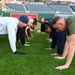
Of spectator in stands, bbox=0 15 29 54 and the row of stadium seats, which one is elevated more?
spectator in stands, bbox=0 15 29 54

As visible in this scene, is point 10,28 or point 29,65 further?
point 10,28

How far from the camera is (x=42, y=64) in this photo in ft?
14.6

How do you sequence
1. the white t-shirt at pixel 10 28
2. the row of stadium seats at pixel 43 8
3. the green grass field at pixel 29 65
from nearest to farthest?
1. the green grass field at pixel 29 65
2. the white t-shirt at pixel 10 28
3. the row of stadium seats at pixel 43 8

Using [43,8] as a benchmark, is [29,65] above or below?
above

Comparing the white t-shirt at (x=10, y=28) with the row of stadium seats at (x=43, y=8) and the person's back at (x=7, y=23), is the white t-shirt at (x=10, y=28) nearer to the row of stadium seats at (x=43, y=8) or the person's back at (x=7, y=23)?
the person's back at (x=7, y=23)

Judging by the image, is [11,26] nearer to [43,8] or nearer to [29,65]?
[29,65]

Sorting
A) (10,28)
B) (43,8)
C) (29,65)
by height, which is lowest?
(43,8)

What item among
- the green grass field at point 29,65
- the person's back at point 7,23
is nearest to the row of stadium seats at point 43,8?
the person's back at point 7,23

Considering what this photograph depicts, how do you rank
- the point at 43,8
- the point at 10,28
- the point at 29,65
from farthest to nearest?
the point at 43,8 → the point at 10,28 → the point at 29,65

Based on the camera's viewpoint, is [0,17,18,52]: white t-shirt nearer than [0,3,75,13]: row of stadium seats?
Yes

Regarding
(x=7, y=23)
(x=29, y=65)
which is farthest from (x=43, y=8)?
(x=29, y=65)

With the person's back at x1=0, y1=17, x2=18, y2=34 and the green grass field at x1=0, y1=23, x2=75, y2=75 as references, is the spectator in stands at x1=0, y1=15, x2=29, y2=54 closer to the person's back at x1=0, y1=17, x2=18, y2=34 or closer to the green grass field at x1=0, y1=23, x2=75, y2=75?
the person's back at x1=0, y1=17, x2=18, y2=34

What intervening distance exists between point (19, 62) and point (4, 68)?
523 mm

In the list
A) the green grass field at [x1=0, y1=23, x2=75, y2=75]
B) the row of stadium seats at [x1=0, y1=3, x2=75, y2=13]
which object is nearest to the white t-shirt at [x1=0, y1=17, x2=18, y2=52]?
the green grass field at [x1=0, y1=23, x2=75, y2=75]
